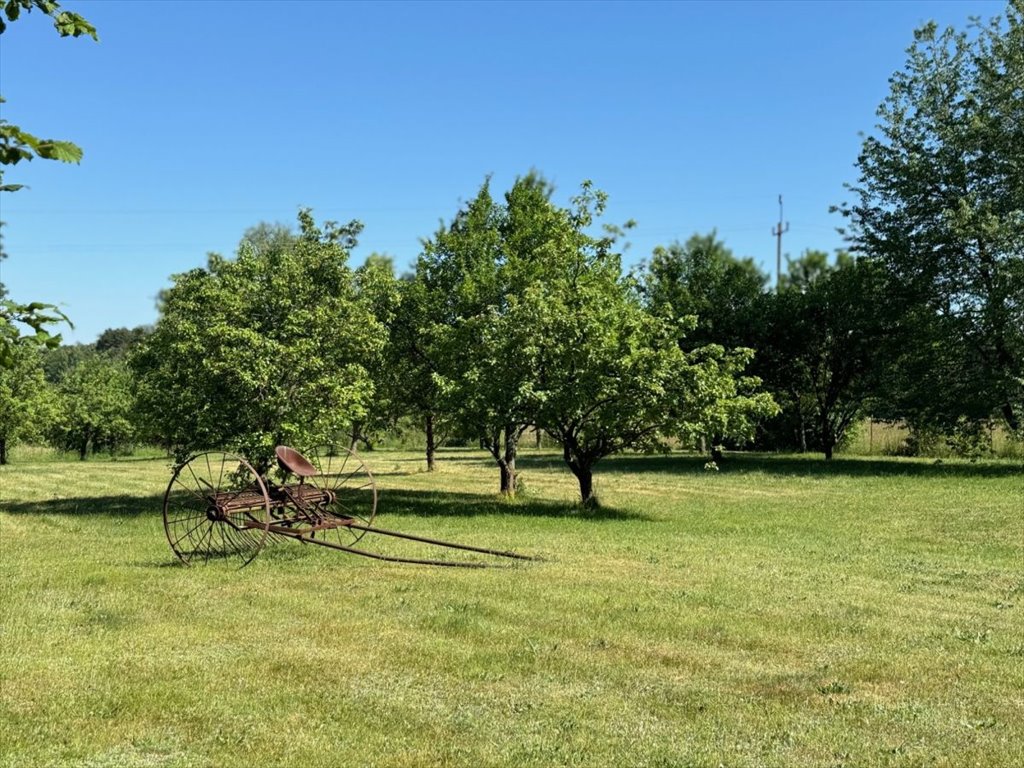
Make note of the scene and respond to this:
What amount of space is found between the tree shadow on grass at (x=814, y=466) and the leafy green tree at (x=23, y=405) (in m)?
21.3

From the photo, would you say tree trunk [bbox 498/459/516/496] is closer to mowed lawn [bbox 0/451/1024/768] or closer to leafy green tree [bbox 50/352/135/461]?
mowed lawn [bbox 0/451/1024/768]

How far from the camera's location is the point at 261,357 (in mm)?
15398

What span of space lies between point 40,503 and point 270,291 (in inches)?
287

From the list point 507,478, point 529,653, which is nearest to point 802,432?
point 507,478

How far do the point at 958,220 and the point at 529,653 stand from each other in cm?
2167

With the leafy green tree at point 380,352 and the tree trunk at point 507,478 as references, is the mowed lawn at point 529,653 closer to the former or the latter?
the leafy green tree at point 380,352

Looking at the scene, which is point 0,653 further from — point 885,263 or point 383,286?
point 885,263

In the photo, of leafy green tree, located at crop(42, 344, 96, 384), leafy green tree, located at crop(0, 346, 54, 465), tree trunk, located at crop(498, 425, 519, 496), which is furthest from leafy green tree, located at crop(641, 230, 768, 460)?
leafy green tree, located at crop(42, 344, 96, 384)

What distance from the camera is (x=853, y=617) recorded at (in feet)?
25.0

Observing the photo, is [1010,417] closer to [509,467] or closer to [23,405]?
[509,467]

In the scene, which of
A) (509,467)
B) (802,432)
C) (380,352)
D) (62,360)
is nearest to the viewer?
(380,352)

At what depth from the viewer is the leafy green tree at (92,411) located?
44.2m

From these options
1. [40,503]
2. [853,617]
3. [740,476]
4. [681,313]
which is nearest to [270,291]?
[40,503]

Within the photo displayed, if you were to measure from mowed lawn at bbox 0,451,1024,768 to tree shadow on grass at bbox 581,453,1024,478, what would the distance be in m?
10.7
